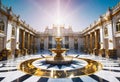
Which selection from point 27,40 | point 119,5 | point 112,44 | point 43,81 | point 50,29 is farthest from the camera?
point 50,29

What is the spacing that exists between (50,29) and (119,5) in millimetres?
26661

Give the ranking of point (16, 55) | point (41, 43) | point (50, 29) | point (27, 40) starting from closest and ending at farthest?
point (16, 55) → point (27, 40) → point (41, 43) → point (50, 29)

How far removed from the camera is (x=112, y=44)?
39.3 ft

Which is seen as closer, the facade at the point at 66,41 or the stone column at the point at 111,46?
the stone column at the point at 111,46

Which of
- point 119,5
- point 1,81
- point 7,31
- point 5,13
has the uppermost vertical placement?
point 119,5

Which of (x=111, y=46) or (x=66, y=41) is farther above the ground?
(x=66, y=41)

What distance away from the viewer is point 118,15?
11.0 meters

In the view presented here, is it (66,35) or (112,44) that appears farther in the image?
(66,35)

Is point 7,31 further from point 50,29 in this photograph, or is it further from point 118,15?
point 50,29

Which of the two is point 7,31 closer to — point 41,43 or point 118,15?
point 118,15

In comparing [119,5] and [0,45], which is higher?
[119,5]

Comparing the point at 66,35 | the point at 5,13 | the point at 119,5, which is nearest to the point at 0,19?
the point at 5,13

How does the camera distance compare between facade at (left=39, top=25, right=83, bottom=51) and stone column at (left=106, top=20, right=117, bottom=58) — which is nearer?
stone column at (left=106, top=20, right=117, bottom=58)

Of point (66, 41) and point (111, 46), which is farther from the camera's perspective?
point (66, 41)
